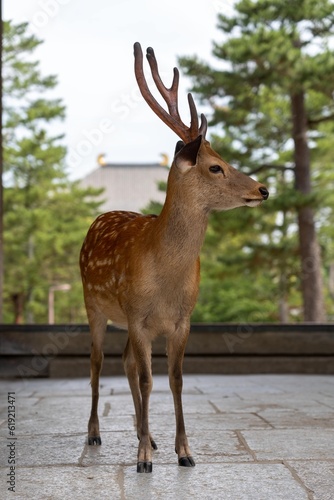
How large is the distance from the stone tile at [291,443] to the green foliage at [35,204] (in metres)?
16.8

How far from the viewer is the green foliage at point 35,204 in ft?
66.7

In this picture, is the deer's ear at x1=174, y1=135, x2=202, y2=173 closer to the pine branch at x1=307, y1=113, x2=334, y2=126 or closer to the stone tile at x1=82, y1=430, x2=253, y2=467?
the stone tile at x1=82, y1=430, x2=253, y2=467

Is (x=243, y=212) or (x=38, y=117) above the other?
(x=38, y=117)

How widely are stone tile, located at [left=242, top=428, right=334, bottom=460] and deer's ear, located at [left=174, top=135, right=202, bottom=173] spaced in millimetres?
1268

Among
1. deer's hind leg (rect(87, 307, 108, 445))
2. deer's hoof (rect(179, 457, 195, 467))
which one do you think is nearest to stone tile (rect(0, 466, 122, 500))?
deer's hoof (rect(179, 457, 195, 467))

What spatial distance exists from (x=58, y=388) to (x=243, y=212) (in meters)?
6.99

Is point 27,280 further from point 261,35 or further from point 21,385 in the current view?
point 21,385

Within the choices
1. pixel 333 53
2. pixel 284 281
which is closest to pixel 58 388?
pixel 333 53

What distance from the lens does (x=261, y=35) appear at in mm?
10742

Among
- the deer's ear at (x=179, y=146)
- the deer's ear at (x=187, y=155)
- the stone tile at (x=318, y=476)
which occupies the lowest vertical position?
the stone tile at (x=318, y=476)

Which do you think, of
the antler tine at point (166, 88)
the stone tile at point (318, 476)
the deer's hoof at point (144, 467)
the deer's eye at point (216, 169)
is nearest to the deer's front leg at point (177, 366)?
the deer's hoof at point (144, 467)

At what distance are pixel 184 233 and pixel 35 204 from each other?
737 inches

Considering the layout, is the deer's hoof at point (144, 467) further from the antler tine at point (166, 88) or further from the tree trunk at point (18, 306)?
the tree trunk at point (18, 306)

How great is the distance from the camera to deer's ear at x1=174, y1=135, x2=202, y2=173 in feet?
9.36
